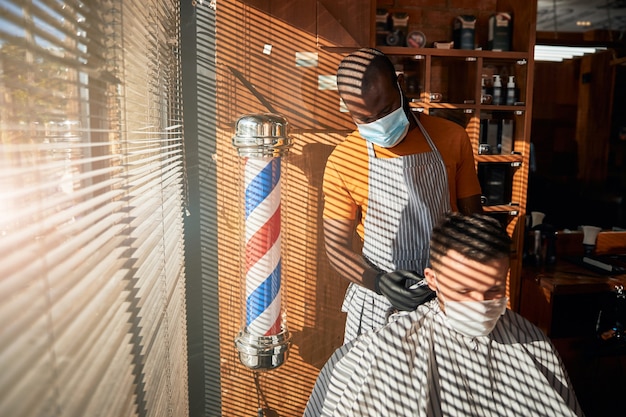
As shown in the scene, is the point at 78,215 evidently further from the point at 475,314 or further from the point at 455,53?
the point at 455,53

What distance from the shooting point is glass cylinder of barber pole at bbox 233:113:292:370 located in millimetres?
1620

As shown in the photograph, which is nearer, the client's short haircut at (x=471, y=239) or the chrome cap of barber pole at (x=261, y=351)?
the client's short haircut at (x=471, y=239)

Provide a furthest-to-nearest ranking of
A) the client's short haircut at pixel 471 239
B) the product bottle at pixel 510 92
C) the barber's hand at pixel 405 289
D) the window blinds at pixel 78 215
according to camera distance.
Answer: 1. the product bottle at pixel 510 92
2. the barber's hand at pixel 405 289
3. the client's short haircut at pixel 471 239
4. the window blinds at pixel 78 215

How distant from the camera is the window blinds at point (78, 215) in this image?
54cm

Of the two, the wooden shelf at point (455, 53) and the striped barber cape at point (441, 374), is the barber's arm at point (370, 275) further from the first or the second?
the wooden shelf at point (455, 53)

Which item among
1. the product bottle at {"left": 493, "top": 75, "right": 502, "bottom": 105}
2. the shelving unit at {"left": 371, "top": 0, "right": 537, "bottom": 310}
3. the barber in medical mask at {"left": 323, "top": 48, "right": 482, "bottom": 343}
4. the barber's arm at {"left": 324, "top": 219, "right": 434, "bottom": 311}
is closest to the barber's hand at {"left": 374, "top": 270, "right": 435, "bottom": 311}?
the barber's arm at {"left": 324, "top": 219, "right": 434, "bottom": 311}

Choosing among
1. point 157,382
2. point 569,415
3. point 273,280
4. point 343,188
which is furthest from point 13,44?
point 569,415

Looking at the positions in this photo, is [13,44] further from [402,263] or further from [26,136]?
[402,263]

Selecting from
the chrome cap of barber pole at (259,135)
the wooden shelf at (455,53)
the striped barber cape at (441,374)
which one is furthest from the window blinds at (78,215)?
the wooden shelf at (455,53)

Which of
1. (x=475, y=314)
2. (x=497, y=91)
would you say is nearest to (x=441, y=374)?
(x=475, y=314)

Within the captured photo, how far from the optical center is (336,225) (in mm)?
1904

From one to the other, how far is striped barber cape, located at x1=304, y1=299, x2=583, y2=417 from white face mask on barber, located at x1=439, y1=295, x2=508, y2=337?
7 centimetres

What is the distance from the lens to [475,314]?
1381 millimetres

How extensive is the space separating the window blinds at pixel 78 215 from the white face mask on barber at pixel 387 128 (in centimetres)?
76
